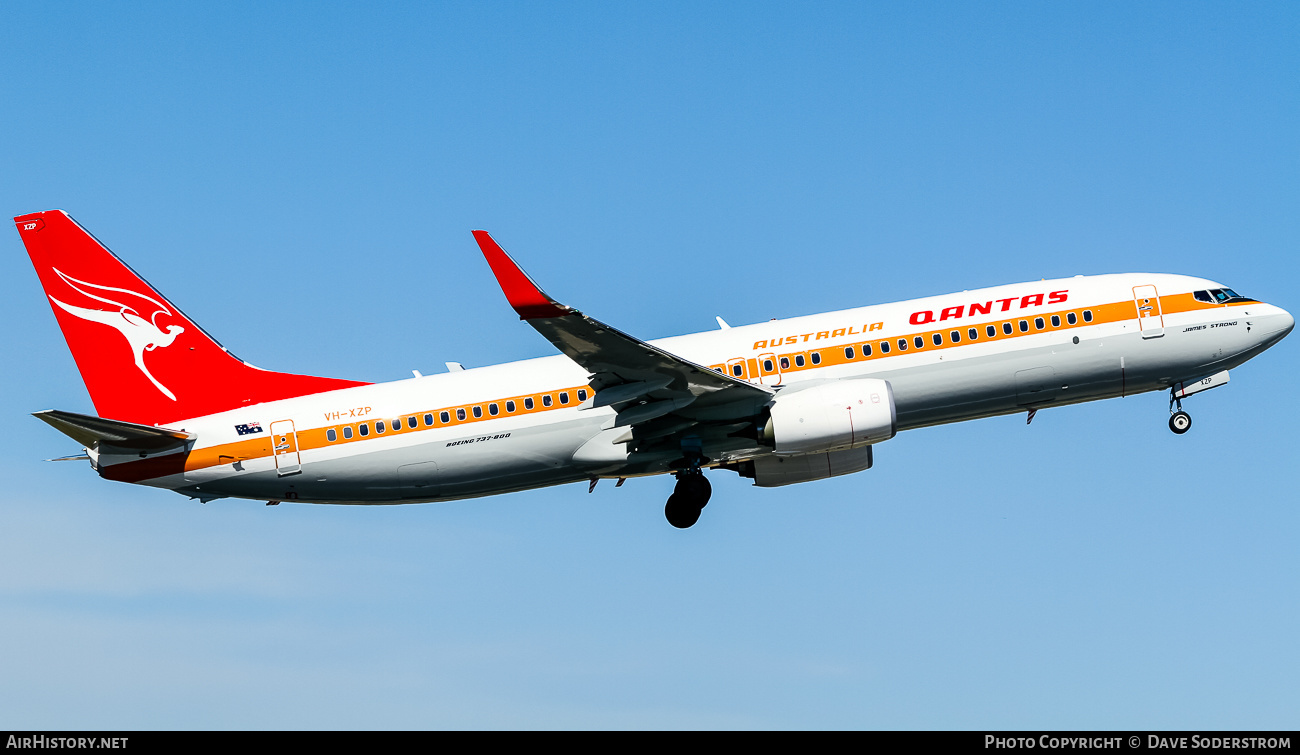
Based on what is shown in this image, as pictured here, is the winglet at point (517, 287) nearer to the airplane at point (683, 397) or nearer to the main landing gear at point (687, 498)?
the airplane at point (683, 397)

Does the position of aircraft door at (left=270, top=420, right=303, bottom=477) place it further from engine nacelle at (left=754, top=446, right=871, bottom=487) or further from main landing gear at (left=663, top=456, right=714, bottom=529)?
engine nacelle at (left=754, top=446, right=871, bottom=487)

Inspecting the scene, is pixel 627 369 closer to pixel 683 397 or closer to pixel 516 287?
pixel 683 397

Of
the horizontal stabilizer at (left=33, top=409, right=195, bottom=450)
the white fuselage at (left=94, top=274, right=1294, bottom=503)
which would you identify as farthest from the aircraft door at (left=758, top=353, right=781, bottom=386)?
the horizontal stabilizer at (left=33, top=409, right=195, bottom=450)

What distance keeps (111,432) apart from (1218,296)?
30.3m

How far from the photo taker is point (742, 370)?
3462cm

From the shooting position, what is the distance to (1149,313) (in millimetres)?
35375

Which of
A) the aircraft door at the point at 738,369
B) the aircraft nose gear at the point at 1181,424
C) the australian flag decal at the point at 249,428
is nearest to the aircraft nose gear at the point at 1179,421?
the aircraft nose gear at the point at 1181,424

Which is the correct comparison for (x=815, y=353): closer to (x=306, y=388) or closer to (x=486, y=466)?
(x=486, y=466)

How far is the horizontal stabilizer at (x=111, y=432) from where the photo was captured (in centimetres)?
3119

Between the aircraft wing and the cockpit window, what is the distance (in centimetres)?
1273

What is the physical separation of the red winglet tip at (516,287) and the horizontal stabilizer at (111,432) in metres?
11.2

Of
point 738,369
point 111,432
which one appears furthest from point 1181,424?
point 111,432

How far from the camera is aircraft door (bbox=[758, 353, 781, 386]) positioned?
34469 millimetres
